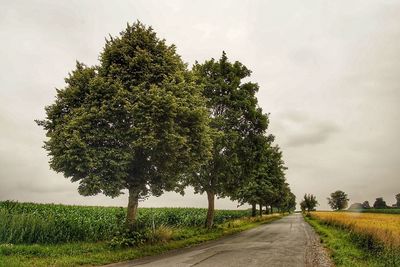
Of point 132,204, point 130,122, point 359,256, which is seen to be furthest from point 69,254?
point 359,256

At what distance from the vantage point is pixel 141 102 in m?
17.7

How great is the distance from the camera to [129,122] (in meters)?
18.7

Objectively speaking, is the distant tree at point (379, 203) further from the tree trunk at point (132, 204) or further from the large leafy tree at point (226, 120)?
the tree trunk at point (132, 204)

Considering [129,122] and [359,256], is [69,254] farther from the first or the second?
[359,256]

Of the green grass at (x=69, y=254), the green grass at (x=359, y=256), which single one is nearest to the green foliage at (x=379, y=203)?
the green grass at (x=359, y=256)

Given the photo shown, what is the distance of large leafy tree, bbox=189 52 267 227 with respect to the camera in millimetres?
29828

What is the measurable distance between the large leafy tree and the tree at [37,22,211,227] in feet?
30.2

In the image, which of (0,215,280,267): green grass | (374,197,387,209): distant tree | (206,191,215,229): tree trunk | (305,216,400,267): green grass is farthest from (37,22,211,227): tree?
(374,197,387,209): distant tree

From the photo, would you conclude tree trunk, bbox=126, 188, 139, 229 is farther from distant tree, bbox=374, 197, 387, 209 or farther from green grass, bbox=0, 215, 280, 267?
distant tree, bbox=374, 197, 387, 209

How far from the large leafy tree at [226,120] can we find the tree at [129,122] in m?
9.19

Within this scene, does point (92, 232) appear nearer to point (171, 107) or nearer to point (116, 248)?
point (116, 248)

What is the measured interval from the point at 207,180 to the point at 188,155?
39.4 ft

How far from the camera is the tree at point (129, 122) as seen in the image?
57.1ft

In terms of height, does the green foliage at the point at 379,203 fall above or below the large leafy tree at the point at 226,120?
below
